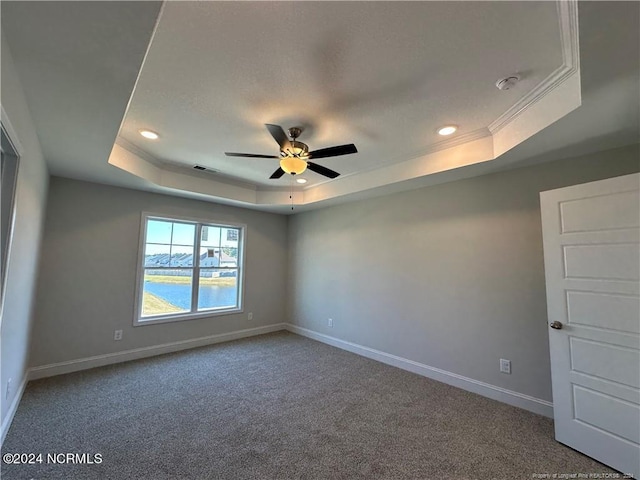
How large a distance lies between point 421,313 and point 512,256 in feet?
4.24

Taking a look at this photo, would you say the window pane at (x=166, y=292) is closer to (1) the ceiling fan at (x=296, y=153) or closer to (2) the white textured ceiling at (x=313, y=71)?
(2) the white textured ceiling at (x=313, y=71)

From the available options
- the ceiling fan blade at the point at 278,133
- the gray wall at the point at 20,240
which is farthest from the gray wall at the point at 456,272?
the gray wall at the point at 20,240

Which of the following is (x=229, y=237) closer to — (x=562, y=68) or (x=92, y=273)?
(x=92, y=273)

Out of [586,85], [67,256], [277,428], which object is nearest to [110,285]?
[67,256]

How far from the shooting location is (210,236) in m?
5.10

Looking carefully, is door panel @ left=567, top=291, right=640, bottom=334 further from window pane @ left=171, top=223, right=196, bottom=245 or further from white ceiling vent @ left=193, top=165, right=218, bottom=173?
window pane @ left=171, top=223, right=196, bottom=245

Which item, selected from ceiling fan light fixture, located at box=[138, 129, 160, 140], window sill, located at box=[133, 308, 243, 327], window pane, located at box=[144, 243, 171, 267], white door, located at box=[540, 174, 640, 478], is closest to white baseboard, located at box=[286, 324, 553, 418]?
white door, located at box=[540, 174, 640, 478]

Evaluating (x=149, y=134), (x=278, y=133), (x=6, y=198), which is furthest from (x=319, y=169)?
(x=6, y=198)

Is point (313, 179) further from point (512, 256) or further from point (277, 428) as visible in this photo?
point (277, 428)

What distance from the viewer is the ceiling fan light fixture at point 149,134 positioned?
290 centimetres

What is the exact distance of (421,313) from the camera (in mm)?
3773

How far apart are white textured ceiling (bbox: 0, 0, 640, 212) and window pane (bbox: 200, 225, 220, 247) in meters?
2.05

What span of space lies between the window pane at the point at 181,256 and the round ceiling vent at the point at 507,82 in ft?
15.2

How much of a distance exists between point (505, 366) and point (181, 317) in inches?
176
